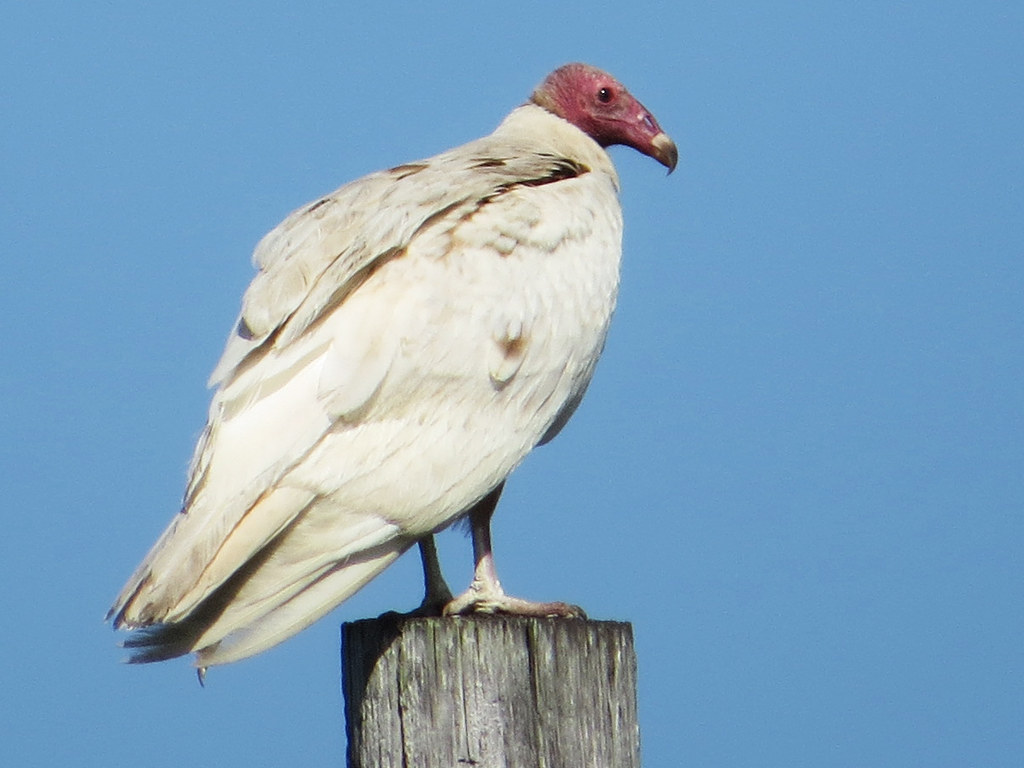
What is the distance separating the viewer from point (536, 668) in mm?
4359

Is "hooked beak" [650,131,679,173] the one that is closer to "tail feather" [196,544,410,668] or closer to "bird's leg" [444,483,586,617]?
"bird's leg" [444,483,586,617]

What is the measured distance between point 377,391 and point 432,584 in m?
1.17

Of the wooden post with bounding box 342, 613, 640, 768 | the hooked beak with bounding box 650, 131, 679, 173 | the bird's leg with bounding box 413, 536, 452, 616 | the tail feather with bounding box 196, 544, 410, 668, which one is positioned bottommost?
the wooden post with bounding box 342, 613, 640, 768

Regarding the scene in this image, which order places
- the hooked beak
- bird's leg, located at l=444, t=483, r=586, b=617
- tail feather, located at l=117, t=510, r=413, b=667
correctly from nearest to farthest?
tail feather, located at l=117, t=510, r=413, b=667
bird's leg, located at l=444, t=483, r=586, b=617
the hooked beak

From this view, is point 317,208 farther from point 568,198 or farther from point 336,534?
point 336,534

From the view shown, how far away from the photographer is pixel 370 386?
4715 mm

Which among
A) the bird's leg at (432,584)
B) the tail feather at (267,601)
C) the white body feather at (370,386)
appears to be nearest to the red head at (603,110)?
the white body feather at (370,386)

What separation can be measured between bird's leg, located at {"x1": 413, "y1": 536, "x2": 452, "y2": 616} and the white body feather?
2.14ft

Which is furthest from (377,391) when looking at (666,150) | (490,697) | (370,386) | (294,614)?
(666,150)

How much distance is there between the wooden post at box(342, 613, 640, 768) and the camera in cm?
428

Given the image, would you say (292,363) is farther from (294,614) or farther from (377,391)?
(294,614)

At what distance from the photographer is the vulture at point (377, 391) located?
A: 443cm

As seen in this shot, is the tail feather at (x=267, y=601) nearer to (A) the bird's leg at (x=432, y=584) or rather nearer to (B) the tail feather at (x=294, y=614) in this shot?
(B) the tail feather at (x=294, y=614)

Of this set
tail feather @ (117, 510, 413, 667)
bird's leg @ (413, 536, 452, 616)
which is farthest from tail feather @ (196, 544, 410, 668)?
bird's leg @ (413, 536, 452, 616)
